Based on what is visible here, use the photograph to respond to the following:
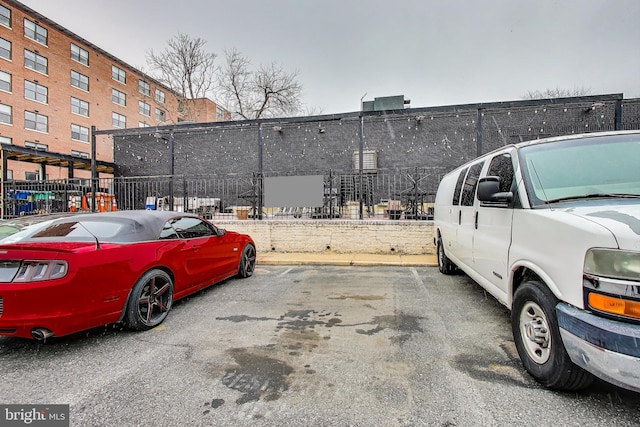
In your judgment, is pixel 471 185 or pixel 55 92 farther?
pixel 55 92

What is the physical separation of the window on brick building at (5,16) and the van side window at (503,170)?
38.6 m

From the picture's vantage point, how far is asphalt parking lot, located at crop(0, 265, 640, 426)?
2225 mm

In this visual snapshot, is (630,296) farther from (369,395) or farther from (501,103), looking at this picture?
(501,103)

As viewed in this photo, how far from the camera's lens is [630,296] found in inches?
74.4

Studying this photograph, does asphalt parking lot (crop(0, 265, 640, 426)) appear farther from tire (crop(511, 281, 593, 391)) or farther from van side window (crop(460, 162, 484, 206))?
van side window (crop(460, 162, 484, 206))

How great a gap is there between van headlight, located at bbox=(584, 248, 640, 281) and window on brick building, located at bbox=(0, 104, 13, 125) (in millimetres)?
37014

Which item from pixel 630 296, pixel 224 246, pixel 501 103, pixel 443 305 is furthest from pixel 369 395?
pixel 501 103

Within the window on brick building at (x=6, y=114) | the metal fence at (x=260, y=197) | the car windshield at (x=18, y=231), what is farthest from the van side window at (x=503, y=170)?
the window on brick building at (x=6, y=114)

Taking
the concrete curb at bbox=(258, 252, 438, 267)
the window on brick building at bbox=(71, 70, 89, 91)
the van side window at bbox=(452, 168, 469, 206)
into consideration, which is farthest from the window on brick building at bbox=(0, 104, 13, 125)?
the van side window at bbox=(452, 168, 469, 206)

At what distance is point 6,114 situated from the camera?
26469 millimetres

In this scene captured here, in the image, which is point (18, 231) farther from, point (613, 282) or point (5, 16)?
point (5, 16)

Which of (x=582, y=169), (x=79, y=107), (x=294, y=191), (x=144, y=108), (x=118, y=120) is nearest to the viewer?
(x=582, y=169)

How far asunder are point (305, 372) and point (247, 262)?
13.4 ft

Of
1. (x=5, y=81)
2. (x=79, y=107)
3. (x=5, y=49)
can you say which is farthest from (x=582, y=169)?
(x=79, y=107)
